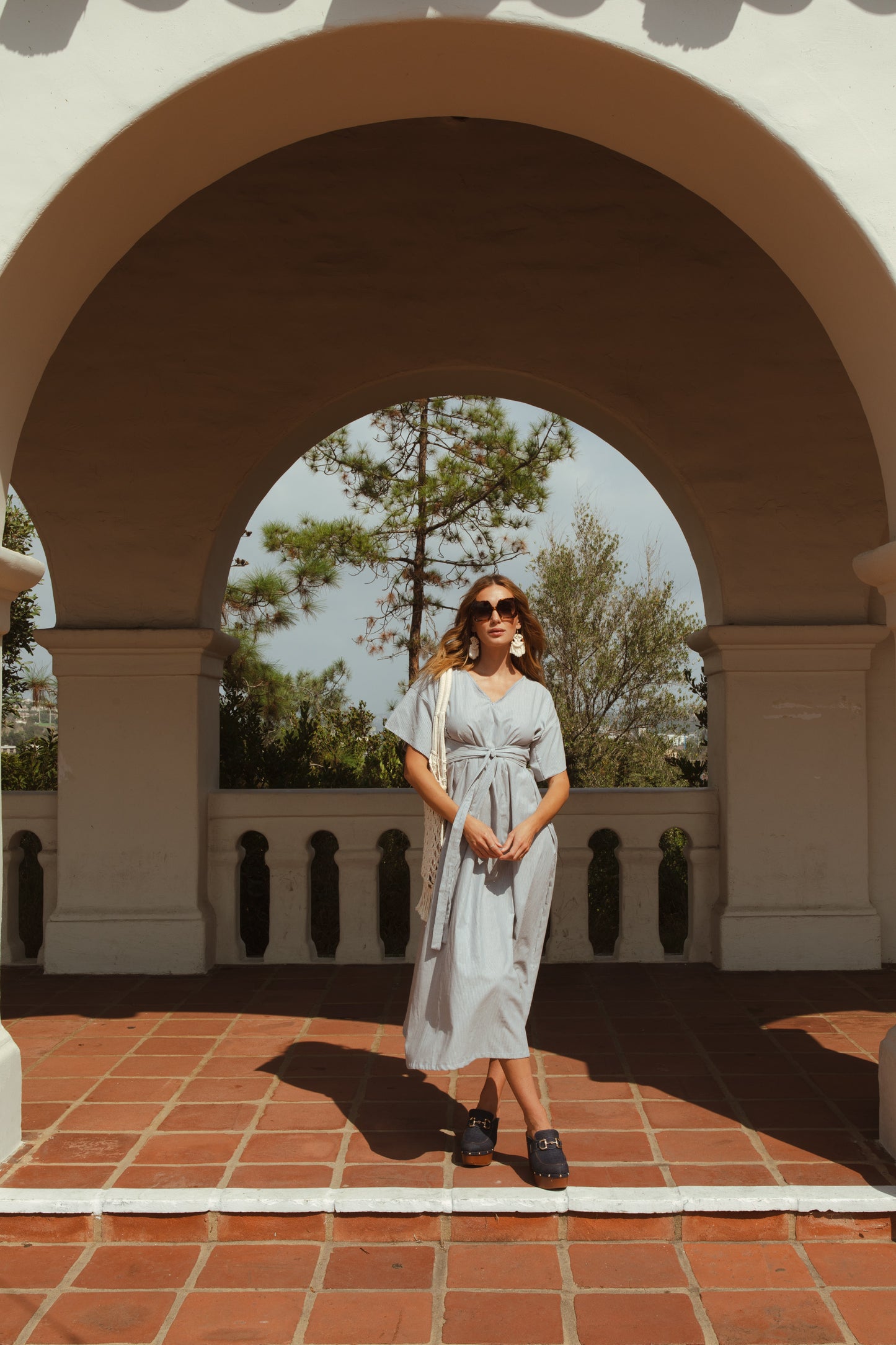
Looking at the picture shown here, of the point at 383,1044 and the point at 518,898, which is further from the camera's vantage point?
the point at 383,1044

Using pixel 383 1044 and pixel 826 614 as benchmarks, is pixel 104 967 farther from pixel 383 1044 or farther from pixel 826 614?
pixel 826 614

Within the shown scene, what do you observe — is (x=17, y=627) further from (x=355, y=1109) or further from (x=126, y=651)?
(x=355, y=1109)

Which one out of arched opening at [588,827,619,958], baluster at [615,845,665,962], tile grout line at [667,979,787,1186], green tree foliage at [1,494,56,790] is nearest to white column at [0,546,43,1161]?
tile grout line at [667,979,787,1186]

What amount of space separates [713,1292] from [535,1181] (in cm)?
57

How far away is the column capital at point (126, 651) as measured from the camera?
5664mm

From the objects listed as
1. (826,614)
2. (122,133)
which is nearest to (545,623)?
(826,614)

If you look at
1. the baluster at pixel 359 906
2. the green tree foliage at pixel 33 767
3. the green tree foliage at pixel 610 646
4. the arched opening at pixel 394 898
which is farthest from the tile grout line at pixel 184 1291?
the green tree foliage at pixel 610 646

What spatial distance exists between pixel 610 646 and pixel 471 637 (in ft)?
48.9

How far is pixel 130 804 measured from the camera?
567 centimetres

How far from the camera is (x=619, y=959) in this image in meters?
5.79

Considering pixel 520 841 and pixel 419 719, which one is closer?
pixel 520 841

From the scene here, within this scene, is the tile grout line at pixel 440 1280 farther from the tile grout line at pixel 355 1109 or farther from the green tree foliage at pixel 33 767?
the green tree foliage at pixel 33 767

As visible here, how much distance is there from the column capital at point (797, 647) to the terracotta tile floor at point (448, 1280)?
10.8 feet

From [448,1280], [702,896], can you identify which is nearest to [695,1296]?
[448,1280]
